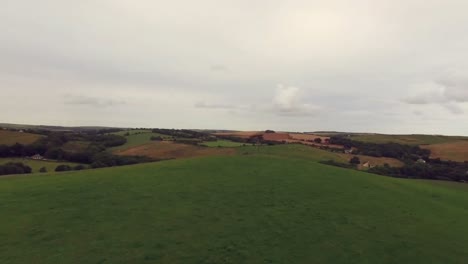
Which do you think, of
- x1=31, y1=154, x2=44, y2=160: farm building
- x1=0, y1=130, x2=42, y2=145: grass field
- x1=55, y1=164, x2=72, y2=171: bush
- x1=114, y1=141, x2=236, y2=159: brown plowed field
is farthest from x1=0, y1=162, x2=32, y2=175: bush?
x1=114, y1=141, x2=236, y2=159: brown plowed field

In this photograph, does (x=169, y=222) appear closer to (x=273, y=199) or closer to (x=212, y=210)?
(x=212, y=210)

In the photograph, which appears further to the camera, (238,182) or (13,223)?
(238,182)

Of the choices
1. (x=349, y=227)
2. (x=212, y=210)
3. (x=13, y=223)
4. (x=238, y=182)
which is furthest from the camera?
(x=238, y=182)

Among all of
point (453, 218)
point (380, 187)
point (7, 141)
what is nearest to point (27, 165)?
point (7, 141)

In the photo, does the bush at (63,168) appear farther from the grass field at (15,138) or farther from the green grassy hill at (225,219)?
the green grassy hill at (225,219)

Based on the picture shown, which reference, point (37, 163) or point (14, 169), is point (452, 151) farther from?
point (14, 169)

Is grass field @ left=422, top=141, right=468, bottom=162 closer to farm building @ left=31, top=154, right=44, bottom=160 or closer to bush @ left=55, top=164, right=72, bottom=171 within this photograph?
bush @ left=55, top=164, right=72, bottom=171
